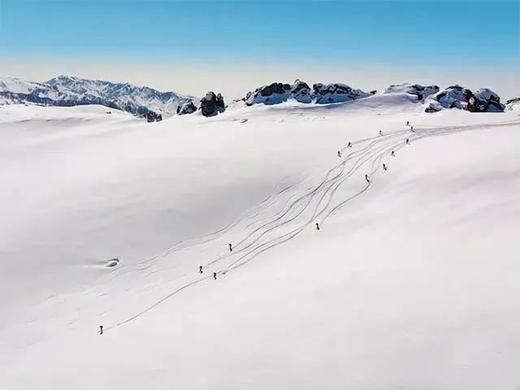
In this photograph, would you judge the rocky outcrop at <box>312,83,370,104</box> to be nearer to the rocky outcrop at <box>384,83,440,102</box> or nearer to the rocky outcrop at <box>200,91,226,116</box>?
the rocky outcrop at <box>384,83,440,102</box>

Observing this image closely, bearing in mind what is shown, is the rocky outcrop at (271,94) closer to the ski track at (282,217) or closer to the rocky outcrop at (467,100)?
the rocky outcrop at (467,100)

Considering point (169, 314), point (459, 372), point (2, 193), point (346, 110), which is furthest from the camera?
point (346, 110)

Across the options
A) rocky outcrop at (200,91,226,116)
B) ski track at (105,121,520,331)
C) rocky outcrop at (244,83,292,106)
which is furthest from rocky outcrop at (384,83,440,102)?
ski track at (105,121,520,331)

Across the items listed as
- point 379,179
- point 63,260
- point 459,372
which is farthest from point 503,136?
point 63,260

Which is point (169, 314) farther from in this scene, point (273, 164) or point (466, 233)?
point (273, 164)

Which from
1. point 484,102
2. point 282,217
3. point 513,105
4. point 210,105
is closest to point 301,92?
A: point 210,105
